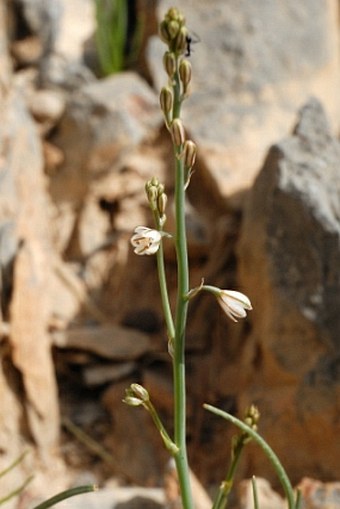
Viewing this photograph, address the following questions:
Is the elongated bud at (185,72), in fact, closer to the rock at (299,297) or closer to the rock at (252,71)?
the rock at (299,297)

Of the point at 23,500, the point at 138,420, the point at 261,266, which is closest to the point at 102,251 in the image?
A: the point at 138,420

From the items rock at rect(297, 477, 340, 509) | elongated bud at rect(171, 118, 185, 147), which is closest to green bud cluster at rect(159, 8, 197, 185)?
elongated bud at rect(171, 118, 185, 147)

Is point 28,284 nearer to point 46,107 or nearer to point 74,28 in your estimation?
point 46,107

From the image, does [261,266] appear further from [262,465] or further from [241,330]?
[262,465]

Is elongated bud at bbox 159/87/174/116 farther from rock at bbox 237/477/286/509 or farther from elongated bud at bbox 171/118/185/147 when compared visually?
rock at bbox 237/477/286/509

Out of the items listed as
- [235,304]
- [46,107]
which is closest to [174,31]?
[235,304]

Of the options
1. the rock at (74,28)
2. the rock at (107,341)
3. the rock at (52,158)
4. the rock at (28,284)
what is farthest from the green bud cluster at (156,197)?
the rock at (74,28)
